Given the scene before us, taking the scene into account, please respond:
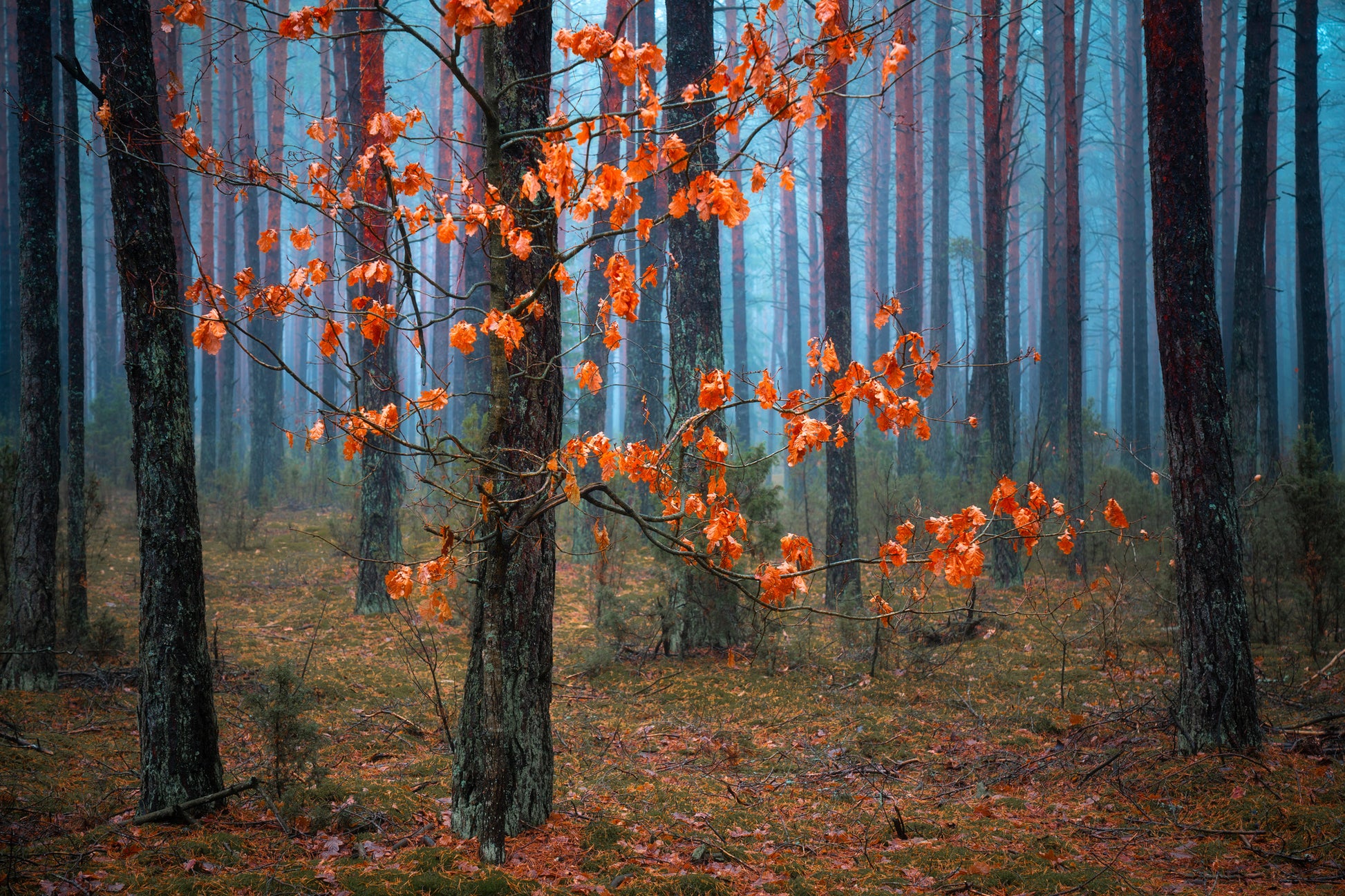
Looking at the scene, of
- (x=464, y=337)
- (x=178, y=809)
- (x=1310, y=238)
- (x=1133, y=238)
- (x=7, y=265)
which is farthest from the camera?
(x=1133, y=238)

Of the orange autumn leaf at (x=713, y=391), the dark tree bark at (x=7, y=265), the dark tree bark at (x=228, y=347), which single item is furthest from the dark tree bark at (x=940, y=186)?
the dark tree bark at (x=7, y=265)

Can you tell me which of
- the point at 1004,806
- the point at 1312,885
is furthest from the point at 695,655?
the point at 1312,885

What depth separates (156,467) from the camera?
11.8ft

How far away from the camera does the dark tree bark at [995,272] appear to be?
35.7 ft

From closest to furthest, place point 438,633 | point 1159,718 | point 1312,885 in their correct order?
point 1312,885, point 1159,718, point 438,633

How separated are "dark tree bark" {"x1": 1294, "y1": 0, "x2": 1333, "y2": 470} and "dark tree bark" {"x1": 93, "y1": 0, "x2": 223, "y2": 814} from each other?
43.7 feet

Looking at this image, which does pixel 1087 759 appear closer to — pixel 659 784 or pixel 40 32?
pixel 659 784

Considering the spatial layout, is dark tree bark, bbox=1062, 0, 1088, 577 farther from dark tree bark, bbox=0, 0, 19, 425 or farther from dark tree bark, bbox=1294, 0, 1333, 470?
dark tree bark, bbox=0, 0, 19, 425

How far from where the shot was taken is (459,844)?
11.2 ft

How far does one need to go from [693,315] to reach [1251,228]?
8.96m

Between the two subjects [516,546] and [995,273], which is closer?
[516,546]

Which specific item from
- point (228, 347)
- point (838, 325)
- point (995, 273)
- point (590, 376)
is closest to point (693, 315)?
point (838, 325)

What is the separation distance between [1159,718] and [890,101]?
23309mm

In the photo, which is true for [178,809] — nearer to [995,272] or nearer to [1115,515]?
[1115,515]
